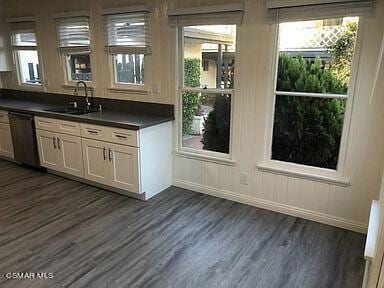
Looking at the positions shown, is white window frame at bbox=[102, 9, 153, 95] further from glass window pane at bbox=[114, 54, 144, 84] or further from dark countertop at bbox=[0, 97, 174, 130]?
dark countertop at bbox=[0, 97, 174, 130]

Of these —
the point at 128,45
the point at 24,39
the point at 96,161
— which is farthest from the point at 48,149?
the point at 24,39

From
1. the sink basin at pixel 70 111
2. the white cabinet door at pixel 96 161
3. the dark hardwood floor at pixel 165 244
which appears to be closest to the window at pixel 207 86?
the dark hardwood floor at pixel 165 244

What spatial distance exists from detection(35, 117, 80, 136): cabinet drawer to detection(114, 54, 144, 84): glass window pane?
82 centimetres

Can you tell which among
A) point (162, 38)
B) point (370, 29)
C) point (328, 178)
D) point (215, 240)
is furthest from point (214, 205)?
point (370, 29)

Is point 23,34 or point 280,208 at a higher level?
point 23,34

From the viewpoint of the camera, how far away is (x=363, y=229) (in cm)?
279

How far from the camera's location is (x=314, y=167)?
117 inches

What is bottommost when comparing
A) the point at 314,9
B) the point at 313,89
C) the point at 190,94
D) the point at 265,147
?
the point at 265,147

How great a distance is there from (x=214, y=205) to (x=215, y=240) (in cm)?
67

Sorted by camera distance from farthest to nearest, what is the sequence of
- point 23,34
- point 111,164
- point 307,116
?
point 23,34, point 111,164, point 307,116

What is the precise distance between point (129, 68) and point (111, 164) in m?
1.24

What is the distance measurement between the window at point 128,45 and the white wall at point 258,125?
5.0 inches

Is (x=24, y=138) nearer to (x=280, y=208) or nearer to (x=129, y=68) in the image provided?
(x=129, y=68)

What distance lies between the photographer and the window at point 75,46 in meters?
4.03
